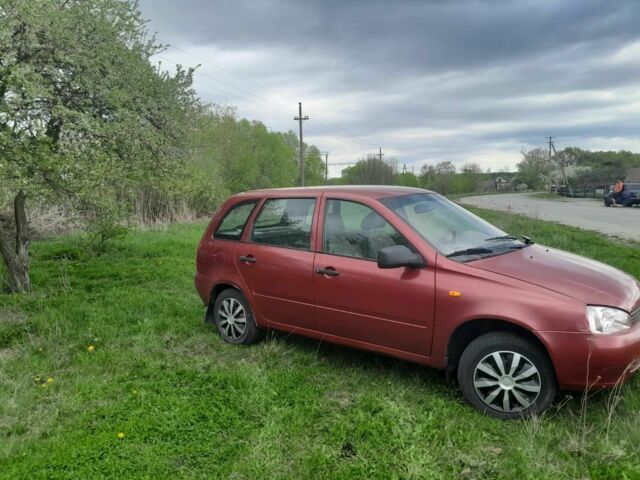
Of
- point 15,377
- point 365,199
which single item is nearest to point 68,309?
point 15,377

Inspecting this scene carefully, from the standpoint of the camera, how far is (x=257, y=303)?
5.24 meters

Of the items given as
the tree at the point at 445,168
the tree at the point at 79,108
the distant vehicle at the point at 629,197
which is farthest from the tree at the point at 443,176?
the tree at the point at 79,108

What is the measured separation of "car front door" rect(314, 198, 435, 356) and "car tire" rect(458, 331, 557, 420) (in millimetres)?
402

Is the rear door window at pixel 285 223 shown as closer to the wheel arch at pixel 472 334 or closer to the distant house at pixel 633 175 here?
the wheel arch at pixel 472 334

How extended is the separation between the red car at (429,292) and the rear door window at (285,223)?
0.05ft

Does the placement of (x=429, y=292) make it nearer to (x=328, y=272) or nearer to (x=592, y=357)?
(x=328, y=272)

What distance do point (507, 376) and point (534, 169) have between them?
101 metres

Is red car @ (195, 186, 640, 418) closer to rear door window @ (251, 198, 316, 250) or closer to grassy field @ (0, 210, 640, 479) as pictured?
rear door window @ (251, 198, 316, 250)

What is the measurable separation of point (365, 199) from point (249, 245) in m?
1.46

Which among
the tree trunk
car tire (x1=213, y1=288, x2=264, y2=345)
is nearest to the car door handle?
car tire (x1=213, y1=288, x2=264, y2=345)

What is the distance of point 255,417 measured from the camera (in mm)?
3830

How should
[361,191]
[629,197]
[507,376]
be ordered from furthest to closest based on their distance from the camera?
[629,197], [361,191], [507,376]

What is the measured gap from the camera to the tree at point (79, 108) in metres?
6.02

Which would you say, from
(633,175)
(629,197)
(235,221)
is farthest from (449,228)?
(633,175)
